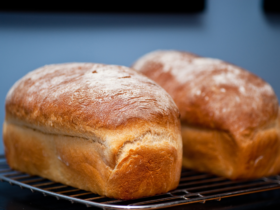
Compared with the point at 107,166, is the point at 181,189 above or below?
below

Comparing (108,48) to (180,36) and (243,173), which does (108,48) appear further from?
(243,173)

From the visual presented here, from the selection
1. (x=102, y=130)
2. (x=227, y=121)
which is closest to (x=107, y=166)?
(x=102, y=130)

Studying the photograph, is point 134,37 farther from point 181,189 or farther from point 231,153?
point 181,189

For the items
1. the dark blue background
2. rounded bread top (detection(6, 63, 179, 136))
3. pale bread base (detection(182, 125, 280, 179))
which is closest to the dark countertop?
pale bread base (detection(182, 125, 280, 179))

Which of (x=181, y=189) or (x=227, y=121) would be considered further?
(x=227, y=121)

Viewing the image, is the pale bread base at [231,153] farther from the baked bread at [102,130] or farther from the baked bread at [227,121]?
the baked bread at [102,130]

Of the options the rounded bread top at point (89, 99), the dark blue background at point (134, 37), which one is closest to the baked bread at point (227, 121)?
the rounded bread top at point (89, 99)
